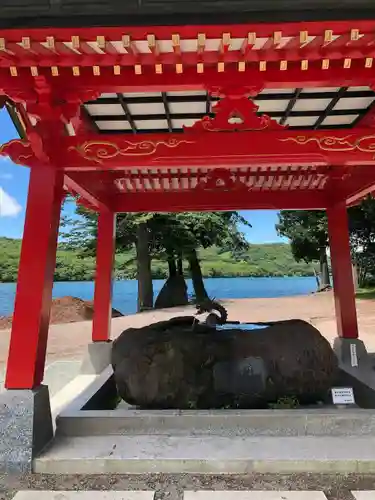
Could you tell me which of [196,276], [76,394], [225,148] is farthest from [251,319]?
[225,148]

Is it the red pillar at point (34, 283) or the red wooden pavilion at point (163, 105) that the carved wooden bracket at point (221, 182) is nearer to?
the red wooden pavilion at point (163, 105)


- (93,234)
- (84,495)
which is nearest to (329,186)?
(84,495)

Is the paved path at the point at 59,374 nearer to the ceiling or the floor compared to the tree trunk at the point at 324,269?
nearer to the floor

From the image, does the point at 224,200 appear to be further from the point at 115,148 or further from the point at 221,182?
the point at 115,148

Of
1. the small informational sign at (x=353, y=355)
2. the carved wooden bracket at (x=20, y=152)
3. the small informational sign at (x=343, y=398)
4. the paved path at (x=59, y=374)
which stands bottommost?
the paved path at (x=59, y=374)

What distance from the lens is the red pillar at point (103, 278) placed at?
788 centimetres

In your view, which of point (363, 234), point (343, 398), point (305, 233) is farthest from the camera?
point (305, 233)

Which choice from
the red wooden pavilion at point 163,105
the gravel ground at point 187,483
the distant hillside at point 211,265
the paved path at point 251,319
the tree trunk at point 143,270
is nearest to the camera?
the gravel ground at point 187,483

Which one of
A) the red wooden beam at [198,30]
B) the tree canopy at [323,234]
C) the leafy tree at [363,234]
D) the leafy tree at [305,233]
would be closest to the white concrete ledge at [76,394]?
the red wooden beam at [198,30]

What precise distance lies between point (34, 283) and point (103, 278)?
3622 mm

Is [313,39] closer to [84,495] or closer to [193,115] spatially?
[193,115]

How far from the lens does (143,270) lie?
65.9 ft

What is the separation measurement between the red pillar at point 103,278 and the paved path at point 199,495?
4533 millimetres

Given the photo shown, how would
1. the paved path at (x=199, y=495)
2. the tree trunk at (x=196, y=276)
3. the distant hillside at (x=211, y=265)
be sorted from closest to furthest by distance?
the paved path at (x=199, y=495)
the tree trunk at (x=196, y=276)
the distant hillside at (x=211, y=265)
